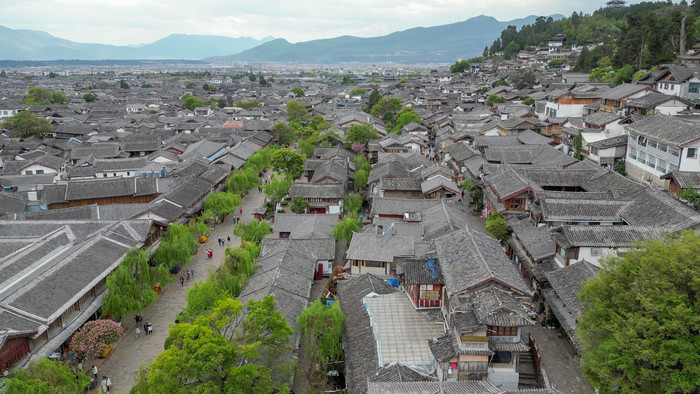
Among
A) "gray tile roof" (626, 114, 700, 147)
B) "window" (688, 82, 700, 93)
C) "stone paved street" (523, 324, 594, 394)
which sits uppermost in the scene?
"window" (688, 82, 700, 93)

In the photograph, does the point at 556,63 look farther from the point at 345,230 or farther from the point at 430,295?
the point at 430,295

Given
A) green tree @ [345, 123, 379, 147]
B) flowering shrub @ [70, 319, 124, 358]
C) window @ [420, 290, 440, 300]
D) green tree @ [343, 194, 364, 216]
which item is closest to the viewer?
flowering shrub @ [70, 319, 124, 358]

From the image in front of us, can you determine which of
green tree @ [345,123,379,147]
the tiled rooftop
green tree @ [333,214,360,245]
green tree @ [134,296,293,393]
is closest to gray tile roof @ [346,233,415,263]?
green tree @ [333,214,360,245]

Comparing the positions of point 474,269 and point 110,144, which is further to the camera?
point 110,144

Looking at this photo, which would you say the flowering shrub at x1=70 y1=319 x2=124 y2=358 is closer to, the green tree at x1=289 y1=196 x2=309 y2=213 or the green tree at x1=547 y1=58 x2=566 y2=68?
the green tree at x1=289 y1=196 x2=309 y2=213

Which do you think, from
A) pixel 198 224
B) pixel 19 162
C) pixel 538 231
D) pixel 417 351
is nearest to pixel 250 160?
pixel 198 224

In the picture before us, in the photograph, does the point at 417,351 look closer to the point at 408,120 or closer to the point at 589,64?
the point at 408,120
